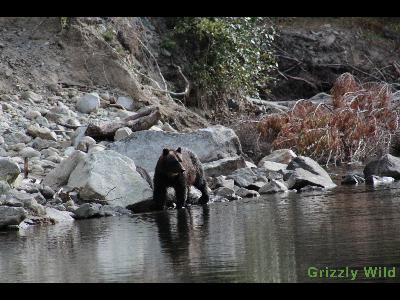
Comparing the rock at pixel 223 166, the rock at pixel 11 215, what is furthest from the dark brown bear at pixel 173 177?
the rock at pixel 11 215

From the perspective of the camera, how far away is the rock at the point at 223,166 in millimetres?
16141

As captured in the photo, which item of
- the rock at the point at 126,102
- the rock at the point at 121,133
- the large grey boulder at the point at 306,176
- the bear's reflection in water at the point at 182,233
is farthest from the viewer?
the rock at the point at 126,102

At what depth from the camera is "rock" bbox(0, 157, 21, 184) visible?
13.7 m

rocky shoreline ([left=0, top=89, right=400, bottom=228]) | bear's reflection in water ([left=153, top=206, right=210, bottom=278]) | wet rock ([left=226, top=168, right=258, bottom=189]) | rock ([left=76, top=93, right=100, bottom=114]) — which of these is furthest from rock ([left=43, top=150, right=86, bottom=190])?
rock ([left=76, top=93, right=100, bottom=114])

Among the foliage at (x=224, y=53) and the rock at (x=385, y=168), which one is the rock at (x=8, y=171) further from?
the foliage at (x=224, y=53)

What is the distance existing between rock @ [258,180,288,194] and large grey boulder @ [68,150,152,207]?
6.80ft

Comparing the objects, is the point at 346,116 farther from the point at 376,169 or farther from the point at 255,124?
the point at 376,169

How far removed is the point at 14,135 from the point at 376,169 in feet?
21.2

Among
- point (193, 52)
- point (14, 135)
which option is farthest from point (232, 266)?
point (193, 52)

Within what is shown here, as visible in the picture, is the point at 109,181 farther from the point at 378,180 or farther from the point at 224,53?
the point at 224,53

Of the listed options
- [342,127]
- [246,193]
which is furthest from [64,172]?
[342,127]

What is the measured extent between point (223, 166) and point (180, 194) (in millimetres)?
2578

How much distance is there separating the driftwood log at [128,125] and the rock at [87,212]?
471 cm
